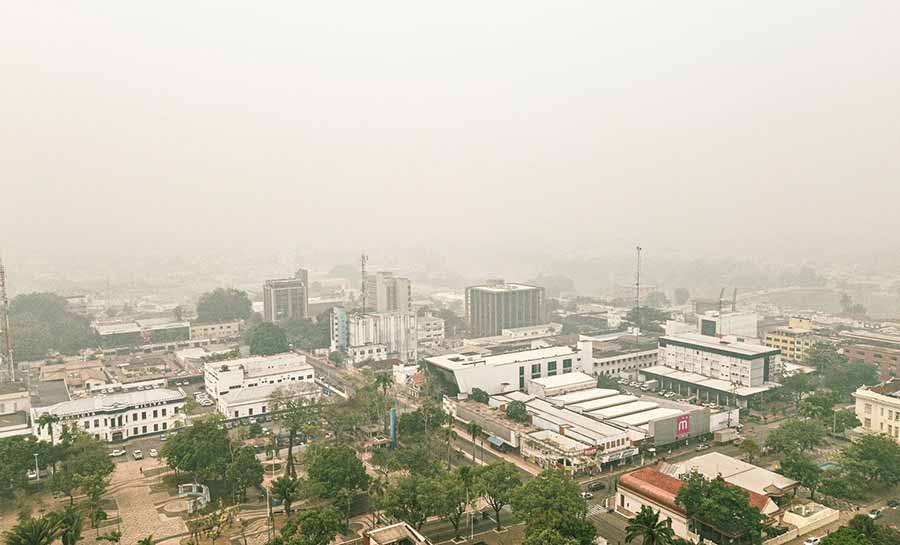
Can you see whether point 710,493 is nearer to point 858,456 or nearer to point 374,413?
point 858,456

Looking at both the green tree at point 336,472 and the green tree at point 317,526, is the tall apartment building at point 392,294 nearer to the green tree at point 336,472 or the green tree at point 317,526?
the green tree at point 336,472

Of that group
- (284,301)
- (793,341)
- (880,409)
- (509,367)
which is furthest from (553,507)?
(284,301)

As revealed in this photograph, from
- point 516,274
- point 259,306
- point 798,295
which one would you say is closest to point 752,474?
point 259,306

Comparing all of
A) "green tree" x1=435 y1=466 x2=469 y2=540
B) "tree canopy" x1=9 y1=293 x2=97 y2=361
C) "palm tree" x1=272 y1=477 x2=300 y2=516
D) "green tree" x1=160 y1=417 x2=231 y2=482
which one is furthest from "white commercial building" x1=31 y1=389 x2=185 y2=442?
"tree canopy" x1=9 y1=293 x2=97 y2=361

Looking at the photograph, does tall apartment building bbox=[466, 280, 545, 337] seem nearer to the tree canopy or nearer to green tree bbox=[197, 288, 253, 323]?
green tree bbox=[197, 288, 253, 323]

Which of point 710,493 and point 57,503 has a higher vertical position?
point 710,493

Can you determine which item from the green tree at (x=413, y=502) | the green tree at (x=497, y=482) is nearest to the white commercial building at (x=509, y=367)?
the green tree at (x=497, y=482)
